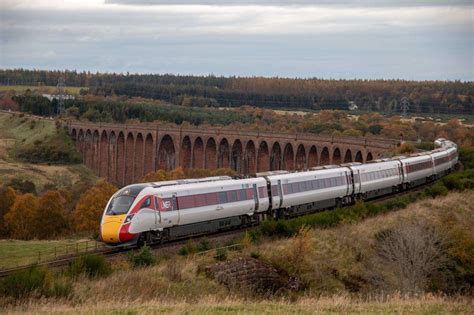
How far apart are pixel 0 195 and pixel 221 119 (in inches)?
3561

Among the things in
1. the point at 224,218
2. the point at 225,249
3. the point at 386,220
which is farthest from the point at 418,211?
the point at 225,249

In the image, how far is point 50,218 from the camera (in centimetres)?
5559

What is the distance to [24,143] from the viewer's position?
420 feet

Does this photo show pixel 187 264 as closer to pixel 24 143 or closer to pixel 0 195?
pixel 0 195

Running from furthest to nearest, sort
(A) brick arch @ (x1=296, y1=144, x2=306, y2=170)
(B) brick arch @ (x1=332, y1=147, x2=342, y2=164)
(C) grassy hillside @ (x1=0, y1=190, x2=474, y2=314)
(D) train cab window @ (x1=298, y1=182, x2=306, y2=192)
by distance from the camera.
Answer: (A) brick arch @ (x1=296, y1=144, x2=306, y2=170)
(B) brick arch @ (x1=332, y1=147, x2=342, y2=164)
(D) train cab window @ (x1=298, y1=182, x2=306, y2=192)
(C) grassy hillside @ (x1=0, y1=190, x2=474, y2=314)

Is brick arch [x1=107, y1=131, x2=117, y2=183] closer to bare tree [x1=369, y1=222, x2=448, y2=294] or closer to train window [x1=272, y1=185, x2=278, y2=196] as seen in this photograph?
train window [x1=272, y1=185, x2=278, y2=196]

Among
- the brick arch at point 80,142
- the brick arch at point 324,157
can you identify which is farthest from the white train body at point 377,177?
the brick arch at point 80,142

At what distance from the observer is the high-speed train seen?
2816 cm

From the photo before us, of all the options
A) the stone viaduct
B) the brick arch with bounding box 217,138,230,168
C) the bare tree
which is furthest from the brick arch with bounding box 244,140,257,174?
the bare tree

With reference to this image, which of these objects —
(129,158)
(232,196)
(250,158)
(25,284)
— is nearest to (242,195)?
(232,196)

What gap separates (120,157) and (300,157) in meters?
42.4

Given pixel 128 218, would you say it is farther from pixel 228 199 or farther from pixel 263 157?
pixel 263 157

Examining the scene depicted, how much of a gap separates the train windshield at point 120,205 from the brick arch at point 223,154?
62632mm

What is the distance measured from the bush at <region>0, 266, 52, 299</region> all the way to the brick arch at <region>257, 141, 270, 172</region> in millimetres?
64144
